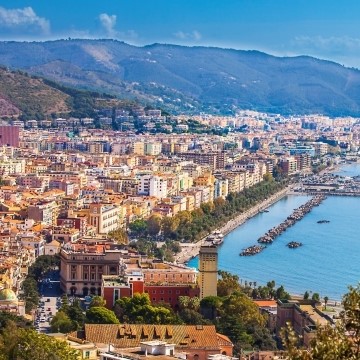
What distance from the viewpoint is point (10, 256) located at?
1220 cm

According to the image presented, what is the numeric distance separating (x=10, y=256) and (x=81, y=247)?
771 millimetres

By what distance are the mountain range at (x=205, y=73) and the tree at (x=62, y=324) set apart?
168 feet

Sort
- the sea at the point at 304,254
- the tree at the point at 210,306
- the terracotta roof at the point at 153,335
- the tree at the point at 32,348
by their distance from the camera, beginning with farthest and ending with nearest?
the sea at the point at 304,254, the tree at the point at 210,306, the terracotta roof at the point at 153,335, the tree at the point at 32,348

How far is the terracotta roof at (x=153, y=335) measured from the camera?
735 centimetres

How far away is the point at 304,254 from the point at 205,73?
6774 cm

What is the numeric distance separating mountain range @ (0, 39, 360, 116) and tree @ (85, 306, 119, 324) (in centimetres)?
5129

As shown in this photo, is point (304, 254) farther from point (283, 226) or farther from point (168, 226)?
point (283, 226)

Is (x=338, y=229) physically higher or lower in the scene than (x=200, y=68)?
lower

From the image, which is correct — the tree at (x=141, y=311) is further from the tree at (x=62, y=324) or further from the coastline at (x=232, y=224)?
the coastline at (x=232, y=224)

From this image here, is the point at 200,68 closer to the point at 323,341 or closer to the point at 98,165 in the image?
the point at 98,165

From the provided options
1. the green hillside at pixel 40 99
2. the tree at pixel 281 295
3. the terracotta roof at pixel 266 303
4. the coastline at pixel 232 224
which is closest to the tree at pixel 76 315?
the terracotta roof at pixel 266 303

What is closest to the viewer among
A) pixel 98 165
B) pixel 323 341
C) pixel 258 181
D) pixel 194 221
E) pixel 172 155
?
pixel 323 341

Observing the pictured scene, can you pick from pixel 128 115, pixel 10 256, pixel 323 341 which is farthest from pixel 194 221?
pixel 128 115

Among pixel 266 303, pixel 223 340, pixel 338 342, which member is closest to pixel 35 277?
pixel 266 303
